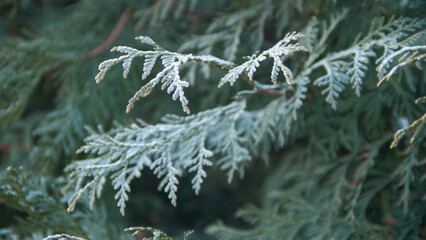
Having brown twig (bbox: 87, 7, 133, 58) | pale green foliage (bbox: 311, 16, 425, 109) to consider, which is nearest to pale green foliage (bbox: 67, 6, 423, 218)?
pale green foliage (bbox: 311, 16, 425, 109)

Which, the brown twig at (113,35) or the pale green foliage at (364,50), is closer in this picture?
the pale green foliage at (364,50)

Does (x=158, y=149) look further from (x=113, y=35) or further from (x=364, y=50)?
(x=113, y=35)

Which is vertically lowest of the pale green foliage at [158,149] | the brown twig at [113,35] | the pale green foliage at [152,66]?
the pale green foliage at [158,149]

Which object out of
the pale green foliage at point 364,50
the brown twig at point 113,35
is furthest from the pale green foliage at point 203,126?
the brown twig at point 113,35

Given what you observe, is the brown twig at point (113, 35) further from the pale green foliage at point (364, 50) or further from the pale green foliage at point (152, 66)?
the pale green foliage at point (364, 50)

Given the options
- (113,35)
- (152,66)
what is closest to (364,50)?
(152,66)
